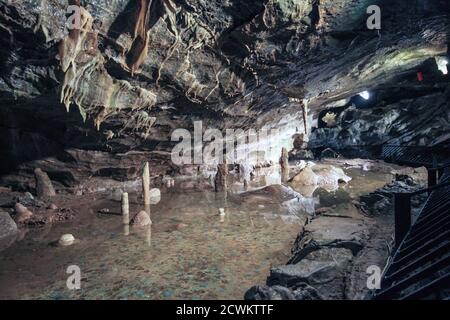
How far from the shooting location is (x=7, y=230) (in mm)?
9719

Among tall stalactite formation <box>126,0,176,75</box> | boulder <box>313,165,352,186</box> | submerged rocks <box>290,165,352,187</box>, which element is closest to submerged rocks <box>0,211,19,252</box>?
tall stalactite formation <box>126,0,176,75</box>

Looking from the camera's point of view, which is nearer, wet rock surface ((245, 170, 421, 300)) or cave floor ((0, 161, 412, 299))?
wet rock surface ((245, 170, 421, 300))

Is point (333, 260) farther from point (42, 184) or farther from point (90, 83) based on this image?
point (42, 184)

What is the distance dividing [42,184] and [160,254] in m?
8.98

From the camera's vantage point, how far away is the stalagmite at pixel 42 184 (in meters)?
13.6

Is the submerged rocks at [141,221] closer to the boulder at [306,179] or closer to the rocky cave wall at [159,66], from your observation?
the rocky cave wall at [159,66]

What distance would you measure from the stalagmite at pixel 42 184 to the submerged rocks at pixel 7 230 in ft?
11.9

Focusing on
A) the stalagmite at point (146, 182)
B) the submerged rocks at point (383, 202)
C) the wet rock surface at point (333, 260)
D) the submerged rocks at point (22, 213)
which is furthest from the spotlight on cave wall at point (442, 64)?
the submerged rocks at point (22, 213)

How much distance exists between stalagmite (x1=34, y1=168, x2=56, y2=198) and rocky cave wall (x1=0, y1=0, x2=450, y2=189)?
653 millimetres

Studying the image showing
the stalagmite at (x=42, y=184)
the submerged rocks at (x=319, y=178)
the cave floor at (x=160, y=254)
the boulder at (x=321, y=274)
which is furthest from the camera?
the submerged rocks at (x=319, y=178)

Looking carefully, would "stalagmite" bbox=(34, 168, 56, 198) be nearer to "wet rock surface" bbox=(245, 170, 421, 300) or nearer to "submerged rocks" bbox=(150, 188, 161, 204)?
"submerged rocks" bbox=(150, 188, 161, 204)

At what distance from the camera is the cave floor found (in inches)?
246
